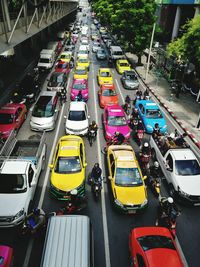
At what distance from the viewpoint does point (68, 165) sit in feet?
37.3

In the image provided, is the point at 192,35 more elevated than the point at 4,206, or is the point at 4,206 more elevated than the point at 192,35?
the point at 192,35

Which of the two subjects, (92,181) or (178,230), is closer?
(178,230)

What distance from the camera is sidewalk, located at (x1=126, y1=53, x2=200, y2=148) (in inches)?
713

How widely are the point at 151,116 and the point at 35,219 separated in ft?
36.5

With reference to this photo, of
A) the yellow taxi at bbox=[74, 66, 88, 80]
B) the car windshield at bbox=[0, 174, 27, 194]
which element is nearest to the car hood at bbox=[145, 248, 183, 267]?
the car windshield at bbox=[0, 174, 27, 194]

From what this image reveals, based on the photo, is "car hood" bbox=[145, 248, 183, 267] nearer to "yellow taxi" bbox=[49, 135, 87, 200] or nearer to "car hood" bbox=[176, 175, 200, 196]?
"car hood" bbox=[176, 175, 200, 196]

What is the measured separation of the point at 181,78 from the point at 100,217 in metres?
19.4

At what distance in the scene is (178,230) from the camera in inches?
388

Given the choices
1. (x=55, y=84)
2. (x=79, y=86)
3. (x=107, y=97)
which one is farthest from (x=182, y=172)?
(x=55, y=84)

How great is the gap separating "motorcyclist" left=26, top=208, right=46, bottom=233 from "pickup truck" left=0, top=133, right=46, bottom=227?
535 mm

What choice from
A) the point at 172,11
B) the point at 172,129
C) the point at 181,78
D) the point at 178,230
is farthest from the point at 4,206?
the point at 172,11

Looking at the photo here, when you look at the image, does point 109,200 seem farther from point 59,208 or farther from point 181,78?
point 181,78

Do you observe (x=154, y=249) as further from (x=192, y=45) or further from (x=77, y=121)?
(x=192, y=45)

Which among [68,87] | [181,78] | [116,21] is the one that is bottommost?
[68,87]
